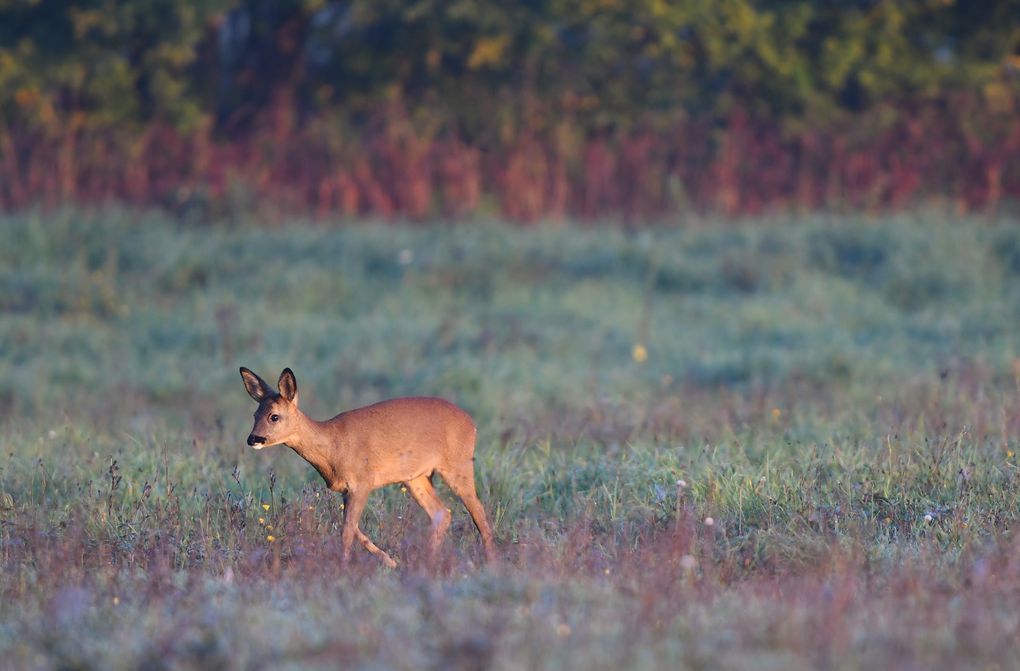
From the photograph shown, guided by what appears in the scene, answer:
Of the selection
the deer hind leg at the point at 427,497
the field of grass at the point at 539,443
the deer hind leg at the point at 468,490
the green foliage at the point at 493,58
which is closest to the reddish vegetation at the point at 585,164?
the green foliage at the point at 493,58

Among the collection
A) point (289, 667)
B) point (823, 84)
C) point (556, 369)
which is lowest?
point (556, 369)

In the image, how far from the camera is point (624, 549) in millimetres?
6820

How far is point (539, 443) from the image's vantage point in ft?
30.1

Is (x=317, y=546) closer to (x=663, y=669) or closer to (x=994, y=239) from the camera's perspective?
(x=663, y=669)

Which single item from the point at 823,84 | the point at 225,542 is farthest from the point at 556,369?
the point at 823,84

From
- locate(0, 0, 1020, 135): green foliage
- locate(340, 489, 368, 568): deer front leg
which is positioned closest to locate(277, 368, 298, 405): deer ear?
locate(340, 489, 368, 568): deer front leg

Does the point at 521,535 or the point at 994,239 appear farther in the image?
the point at 994,239

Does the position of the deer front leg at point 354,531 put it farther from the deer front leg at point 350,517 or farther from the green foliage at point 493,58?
the green foliage at point 493,58

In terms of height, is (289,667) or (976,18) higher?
(976,18)

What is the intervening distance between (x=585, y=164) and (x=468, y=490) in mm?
14488

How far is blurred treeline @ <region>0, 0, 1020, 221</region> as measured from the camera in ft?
67.2

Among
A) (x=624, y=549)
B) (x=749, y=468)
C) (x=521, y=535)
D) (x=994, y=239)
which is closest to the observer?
(x=624, y=549)

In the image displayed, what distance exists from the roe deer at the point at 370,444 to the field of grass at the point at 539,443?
0.73 ft

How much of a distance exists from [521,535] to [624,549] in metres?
0.68
